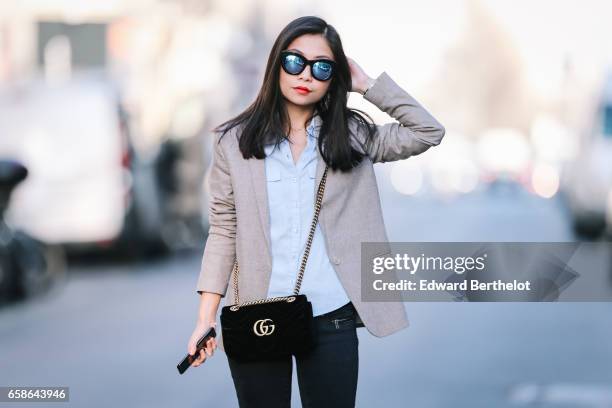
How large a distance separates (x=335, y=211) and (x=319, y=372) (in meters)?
0.43

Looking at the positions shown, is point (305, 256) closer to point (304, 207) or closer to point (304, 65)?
point (304, 207)

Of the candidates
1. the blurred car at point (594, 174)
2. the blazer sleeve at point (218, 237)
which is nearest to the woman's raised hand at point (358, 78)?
the blazer sleeve at point (218, 237)

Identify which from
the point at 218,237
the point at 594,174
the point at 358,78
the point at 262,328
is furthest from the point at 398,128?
the point at 594,174

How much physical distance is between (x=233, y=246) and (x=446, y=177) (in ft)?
165

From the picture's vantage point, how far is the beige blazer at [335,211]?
360 cm

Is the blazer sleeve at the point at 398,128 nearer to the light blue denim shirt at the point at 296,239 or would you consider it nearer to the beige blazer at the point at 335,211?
the beige blazer at the point at 335,211

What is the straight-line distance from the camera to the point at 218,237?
373cm

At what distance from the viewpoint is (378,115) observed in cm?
6762

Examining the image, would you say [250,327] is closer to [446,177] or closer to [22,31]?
[22,31]

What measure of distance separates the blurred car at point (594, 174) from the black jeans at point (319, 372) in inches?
578

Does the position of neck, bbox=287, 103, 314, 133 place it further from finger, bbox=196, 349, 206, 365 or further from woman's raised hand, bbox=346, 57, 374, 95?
finger, bbox=196, 349, 206, 365

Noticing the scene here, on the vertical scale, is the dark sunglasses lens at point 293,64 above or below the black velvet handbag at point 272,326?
above

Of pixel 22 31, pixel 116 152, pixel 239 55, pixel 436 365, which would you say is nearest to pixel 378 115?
pixel 239 55

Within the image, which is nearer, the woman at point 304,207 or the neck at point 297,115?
the woman at point 304,207
